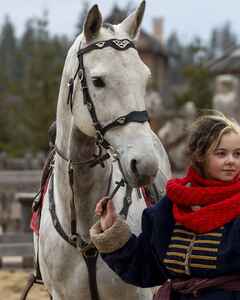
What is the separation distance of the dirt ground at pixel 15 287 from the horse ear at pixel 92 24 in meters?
4.61

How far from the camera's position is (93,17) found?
10.9 ft

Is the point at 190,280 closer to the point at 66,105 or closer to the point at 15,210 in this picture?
the point at 66,105

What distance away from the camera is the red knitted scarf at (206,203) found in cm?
273

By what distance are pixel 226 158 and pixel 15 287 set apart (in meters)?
5.66

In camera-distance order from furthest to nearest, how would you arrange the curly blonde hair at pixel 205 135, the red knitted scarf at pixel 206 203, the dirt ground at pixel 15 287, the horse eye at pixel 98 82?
the dirt ground at pixel 15 287 < the horse eye at pixel 98 82 < the curly blonde hair at pixel 205 135 < the red knitted scarf at pixel 206 203

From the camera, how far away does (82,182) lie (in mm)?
3625

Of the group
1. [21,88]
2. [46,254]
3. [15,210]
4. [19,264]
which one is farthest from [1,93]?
[46,254]

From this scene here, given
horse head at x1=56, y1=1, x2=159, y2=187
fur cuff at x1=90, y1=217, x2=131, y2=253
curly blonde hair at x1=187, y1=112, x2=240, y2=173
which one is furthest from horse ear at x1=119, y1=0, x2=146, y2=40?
fur cuff at x1=90, y1=217, x2=131, y2=253

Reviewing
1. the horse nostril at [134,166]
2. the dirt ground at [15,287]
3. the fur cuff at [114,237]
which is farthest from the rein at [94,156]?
the dirt ground at [15,287]

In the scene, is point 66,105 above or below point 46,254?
above

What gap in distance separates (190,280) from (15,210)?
9452mm

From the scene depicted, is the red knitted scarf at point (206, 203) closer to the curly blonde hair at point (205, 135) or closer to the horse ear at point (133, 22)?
the curly blonde hair at point (205, 135)

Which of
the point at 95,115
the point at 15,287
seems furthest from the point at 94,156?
the point at 15,287

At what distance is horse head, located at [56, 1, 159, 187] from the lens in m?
3.00
